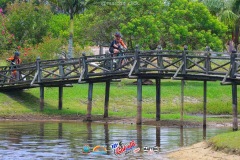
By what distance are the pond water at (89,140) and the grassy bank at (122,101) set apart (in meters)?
3.67

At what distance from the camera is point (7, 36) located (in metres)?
50.3

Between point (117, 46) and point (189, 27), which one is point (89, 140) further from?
point (189, 27)

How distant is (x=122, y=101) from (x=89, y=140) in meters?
14.9

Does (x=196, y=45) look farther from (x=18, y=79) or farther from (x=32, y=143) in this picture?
(x=32, y=143)

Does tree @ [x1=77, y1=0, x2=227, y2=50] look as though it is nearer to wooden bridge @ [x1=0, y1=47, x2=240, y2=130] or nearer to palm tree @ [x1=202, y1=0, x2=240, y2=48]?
palm tree @ [x1=202, y1=0, x2=240, y2=48]

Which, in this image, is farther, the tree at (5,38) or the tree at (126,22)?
the tree at (126,22)

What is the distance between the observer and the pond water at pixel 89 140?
23.8 meters

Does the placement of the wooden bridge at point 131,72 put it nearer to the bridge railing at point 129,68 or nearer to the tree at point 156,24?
the bridge railing at point 129,68

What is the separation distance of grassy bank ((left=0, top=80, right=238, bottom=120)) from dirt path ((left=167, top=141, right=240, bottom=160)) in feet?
44.8

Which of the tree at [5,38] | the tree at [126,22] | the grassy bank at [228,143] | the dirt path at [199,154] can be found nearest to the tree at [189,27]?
the tree at [126,22]

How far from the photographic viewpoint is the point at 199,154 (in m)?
22.7

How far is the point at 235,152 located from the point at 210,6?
38.1m

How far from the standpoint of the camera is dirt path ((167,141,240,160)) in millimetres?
21409

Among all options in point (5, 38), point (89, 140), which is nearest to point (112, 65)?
point (89, 140)
